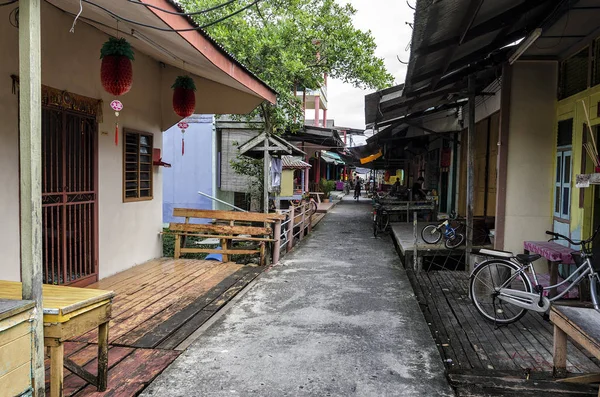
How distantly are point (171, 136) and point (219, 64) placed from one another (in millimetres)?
10449

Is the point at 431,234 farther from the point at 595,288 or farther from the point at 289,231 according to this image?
the point at 595,288

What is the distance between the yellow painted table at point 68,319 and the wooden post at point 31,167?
0.09 m

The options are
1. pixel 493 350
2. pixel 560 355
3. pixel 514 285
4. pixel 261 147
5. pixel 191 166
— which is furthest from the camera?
pixel 191 166

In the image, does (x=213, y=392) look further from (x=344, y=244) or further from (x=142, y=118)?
(x=344, y=244)

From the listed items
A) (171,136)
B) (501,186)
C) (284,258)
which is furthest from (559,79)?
(171,136)

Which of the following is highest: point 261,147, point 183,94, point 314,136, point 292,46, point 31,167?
point 292,46

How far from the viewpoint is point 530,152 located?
7039 millimetres

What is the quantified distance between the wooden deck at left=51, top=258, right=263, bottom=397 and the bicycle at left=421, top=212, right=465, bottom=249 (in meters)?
3.63

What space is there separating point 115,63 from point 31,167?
9.42ft

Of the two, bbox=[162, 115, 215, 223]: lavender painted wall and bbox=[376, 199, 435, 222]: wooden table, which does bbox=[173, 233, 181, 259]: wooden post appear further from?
bbox=[162, 115, 215, 223]: lavender painted wall

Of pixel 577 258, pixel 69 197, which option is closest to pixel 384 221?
pixel 577 258

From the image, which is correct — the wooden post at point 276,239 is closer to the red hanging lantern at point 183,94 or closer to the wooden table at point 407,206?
the red hanging lantern at point 183,94

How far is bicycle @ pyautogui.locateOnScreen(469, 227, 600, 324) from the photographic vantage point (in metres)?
4.52

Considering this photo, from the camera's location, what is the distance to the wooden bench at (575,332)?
121 inches
